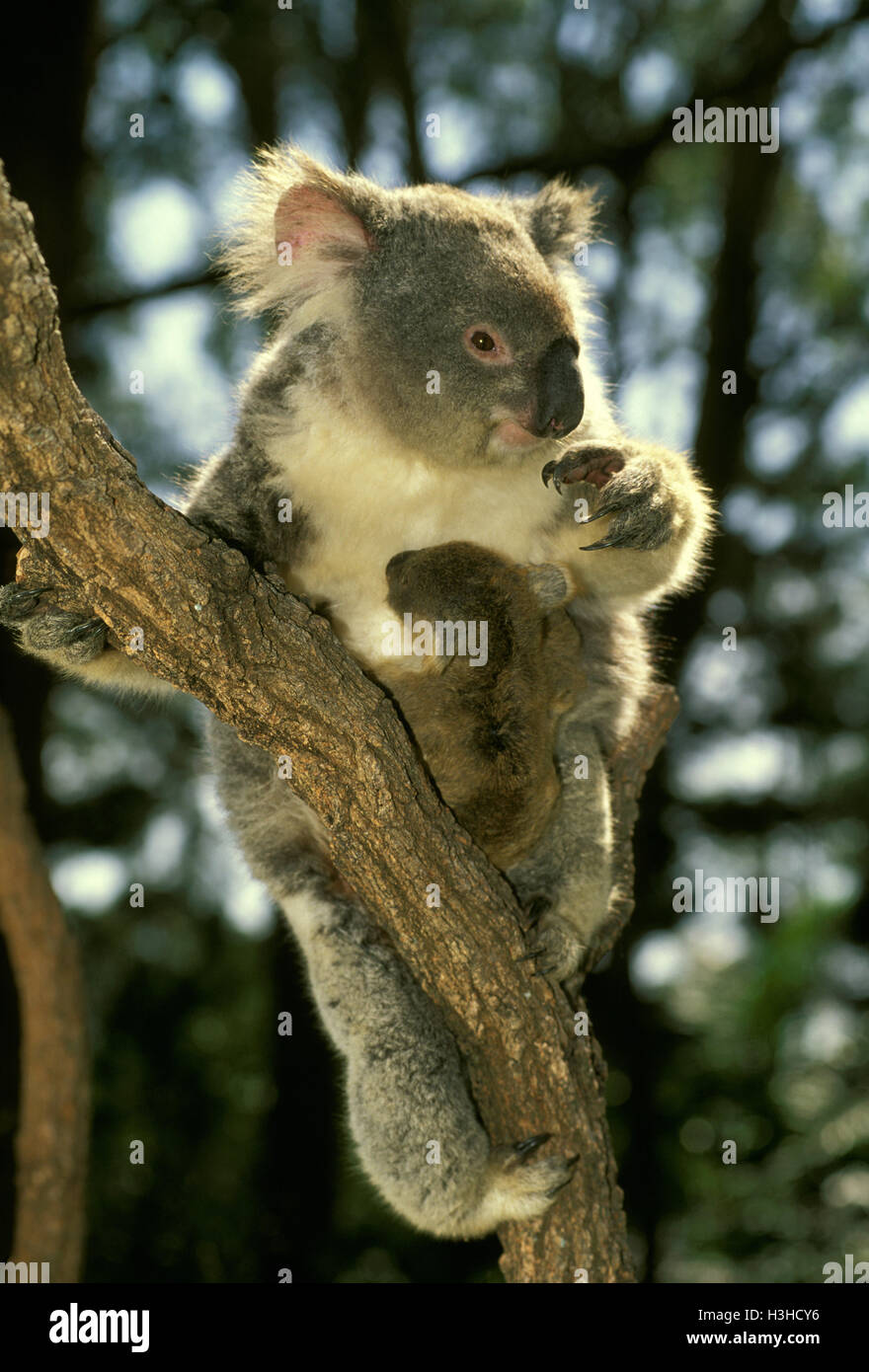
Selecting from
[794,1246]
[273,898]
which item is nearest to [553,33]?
[273,898]

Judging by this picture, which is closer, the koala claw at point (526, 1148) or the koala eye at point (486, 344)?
the koala eye at point (486, 344)

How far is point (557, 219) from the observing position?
4656 millimetres

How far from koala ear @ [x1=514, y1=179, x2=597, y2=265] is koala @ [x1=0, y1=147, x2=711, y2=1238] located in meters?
0.03

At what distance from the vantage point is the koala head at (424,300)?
12.5 ft

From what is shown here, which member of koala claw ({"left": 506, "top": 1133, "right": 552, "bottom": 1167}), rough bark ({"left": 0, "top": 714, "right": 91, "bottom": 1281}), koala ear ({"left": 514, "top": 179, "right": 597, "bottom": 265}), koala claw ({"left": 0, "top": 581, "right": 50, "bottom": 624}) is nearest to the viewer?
koala claw ({"left": 0, "top": 581, "right": 50, "bottom": 624})

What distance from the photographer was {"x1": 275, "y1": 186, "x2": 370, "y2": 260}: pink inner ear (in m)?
4.11

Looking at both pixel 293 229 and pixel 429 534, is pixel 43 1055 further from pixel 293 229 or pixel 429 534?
pixel 293 229

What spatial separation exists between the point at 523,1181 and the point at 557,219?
3770 millimetres

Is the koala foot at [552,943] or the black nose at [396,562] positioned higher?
the black nose at [396,562]

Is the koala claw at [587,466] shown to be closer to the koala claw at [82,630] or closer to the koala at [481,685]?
the koala at [481,685]

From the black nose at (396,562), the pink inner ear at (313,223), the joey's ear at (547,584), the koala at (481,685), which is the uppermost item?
the pink inner ear at (313,223)

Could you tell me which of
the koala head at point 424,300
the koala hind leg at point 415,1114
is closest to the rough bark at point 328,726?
the koala hind leg at point 415,1114
